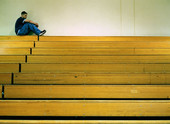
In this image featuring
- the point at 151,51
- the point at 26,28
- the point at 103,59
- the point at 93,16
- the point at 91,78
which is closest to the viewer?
the point at 91,78

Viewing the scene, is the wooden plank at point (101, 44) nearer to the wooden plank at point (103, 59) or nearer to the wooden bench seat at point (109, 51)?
the wooden bench seat at point (109, 51)

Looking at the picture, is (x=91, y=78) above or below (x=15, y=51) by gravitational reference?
below

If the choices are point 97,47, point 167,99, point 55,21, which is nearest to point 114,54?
point 97,47

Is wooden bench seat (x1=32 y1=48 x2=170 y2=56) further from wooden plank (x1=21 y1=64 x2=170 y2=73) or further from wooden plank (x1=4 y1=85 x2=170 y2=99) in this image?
wooden plank (x1=4 y1=85 x2=170 y2=99)

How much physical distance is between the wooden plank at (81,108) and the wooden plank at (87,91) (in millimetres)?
63

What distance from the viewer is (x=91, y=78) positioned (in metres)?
0.74

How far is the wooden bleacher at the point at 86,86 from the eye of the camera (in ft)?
1.99

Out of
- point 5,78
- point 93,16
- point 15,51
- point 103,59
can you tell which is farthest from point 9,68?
point 93,16

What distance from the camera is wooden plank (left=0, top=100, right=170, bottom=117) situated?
61 cm

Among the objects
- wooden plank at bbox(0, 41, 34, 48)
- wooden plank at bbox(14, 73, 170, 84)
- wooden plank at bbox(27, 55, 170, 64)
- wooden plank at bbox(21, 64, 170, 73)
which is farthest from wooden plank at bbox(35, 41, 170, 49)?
wooden plank at bbox(14, 73, 170, 84)

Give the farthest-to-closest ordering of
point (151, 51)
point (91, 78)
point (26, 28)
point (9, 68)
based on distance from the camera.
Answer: point (26, 28)
point (151, 51)
point (9, 68)
point (91, 78)

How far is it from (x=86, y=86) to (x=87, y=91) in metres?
0.02

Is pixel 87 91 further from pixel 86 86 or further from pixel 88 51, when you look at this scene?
pixel 88 51

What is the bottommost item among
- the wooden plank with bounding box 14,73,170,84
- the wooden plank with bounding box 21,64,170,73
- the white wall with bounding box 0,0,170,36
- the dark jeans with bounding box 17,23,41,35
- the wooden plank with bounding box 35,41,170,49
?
the wooden plank with bounding box 14,73,170,84
